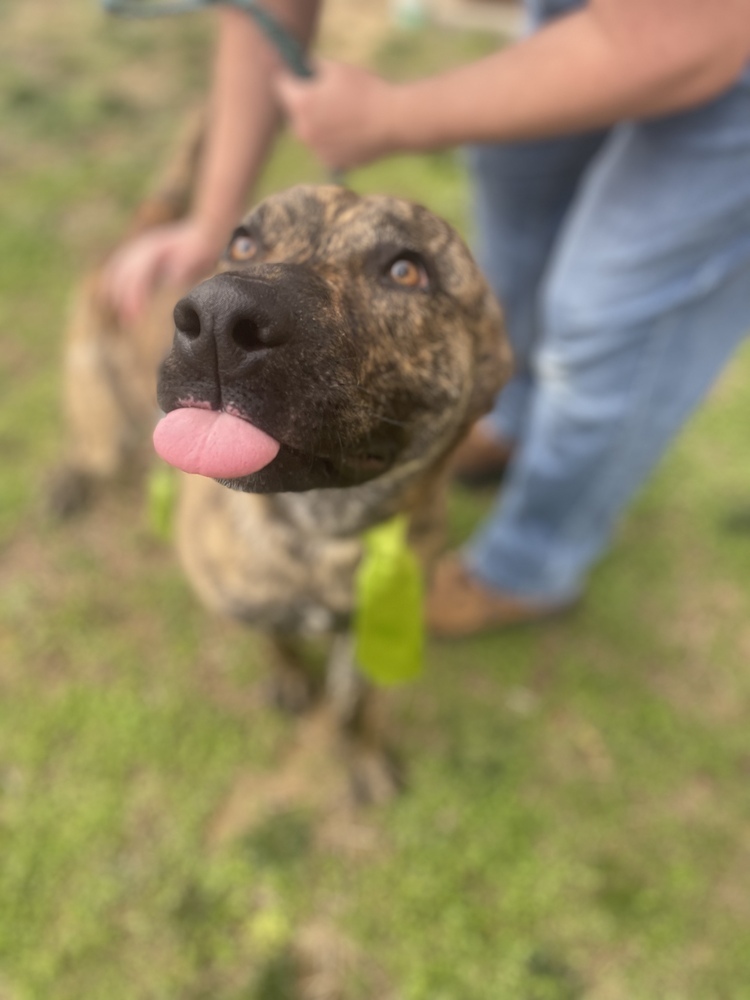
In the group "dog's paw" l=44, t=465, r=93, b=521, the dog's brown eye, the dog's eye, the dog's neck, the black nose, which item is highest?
the black nose

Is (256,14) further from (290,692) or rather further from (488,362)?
(290,692)

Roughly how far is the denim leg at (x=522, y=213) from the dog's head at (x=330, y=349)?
1.00m

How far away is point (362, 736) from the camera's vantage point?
2.87 metres

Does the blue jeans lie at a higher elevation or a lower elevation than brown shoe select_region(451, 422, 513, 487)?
higher

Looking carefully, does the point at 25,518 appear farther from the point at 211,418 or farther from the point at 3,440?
the point at 211,418

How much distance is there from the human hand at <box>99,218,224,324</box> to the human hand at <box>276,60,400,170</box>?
0.86 m

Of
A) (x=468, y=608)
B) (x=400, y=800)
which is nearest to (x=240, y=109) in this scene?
(x=468, y=608)

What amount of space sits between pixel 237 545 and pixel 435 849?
138 centimetres

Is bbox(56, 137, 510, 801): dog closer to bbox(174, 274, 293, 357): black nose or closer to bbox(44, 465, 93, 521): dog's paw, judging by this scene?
bbox(174, 274, 293, 357): black nose

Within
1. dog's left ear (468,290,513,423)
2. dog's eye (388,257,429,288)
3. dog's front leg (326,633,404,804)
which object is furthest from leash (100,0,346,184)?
dog's front leg (326,633,404,804)

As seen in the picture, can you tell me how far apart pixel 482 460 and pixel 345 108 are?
7.40 feet

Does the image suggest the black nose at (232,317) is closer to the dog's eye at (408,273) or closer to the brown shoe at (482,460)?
the dog's eye at (408,273)

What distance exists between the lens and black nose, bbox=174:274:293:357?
1.17 metres

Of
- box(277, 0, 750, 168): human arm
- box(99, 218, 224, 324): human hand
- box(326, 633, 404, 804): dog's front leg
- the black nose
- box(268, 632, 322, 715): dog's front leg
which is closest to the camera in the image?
the black nose
